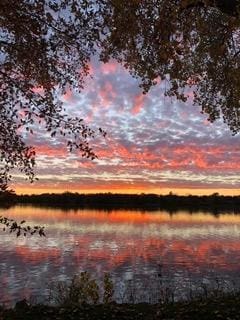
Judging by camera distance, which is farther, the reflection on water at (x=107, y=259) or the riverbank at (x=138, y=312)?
the reflection on water at (x=107, y=259)

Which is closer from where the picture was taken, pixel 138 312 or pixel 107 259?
pixel 138 312

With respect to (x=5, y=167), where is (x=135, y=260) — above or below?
below

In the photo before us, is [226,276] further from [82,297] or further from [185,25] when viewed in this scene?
[185,25]

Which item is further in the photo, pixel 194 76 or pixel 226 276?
pixel 226 276

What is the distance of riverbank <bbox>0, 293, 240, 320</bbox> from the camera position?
1481 cm

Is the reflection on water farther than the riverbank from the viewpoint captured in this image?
Yes

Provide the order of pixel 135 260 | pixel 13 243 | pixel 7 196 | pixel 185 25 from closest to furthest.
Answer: pixel 7 196 → pixel 185 25 → pixel 135 260 → pixel 13 243

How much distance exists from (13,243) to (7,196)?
194 feet

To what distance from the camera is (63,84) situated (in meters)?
14.1

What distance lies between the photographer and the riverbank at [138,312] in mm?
14812

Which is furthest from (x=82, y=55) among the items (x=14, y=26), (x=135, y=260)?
(x=135, y=260)

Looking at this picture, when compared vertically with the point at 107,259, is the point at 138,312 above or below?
above

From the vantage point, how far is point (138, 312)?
16.1 m

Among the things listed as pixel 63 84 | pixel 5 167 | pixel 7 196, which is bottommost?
pixel 7 196
